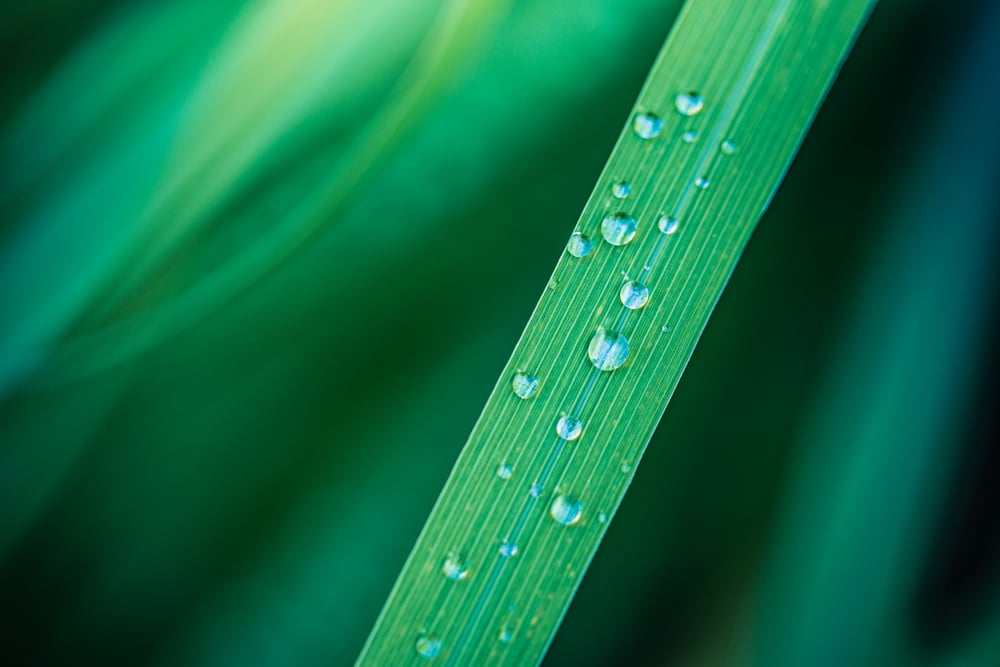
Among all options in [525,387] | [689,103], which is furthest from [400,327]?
[689,103]

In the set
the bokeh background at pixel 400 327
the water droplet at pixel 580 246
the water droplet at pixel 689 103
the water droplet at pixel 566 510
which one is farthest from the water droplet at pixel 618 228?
the bokeh background at pixel 400 327

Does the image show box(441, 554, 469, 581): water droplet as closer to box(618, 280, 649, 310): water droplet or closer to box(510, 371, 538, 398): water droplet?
box(510, 371, 538, 398): water droplet

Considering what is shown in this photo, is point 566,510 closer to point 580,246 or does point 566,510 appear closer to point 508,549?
point 508,549

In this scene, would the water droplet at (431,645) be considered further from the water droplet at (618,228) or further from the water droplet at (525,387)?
the water droplet at (618,228)

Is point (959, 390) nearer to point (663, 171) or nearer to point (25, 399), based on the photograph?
point (663, 171)

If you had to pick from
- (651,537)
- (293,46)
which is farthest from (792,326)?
(293,46)
